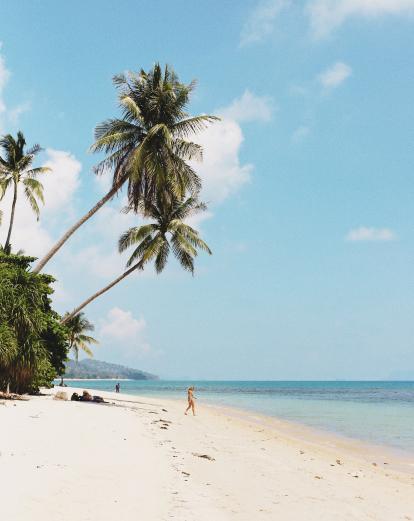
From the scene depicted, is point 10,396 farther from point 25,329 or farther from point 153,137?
point 153,137

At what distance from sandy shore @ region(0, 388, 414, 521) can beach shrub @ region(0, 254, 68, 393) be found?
6540mm

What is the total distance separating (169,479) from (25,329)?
47.7ft

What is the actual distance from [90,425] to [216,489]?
22.7 feet

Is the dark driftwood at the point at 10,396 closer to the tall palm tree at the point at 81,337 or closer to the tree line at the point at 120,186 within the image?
the tree line at the point at 120,186

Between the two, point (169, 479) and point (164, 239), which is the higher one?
point (164, 239)

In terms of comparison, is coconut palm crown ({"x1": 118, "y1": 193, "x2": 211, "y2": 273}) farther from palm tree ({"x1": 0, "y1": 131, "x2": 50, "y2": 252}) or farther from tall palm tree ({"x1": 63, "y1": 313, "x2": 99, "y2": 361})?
tall palm tree ({"x1": 63, "y1": 313, "x2": 99, "y2": 361})

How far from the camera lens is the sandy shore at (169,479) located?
235 inches

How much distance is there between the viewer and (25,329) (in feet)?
66.3

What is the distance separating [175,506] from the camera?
6.19m

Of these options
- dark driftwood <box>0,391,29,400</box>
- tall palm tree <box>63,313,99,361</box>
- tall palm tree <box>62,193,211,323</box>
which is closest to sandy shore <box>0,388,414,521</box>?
dark driftwood <box>0,391,29,400</box>

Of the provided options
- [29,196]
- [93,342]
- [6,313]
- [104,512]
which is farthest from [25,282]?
[93,342]

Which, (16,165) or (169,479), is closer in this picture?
(169,479)

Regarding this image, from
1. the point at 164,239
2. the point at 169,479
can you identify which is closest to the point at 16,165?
the point at 164,239

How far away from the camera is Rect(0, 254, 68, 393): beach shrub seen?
19578 millimetres
